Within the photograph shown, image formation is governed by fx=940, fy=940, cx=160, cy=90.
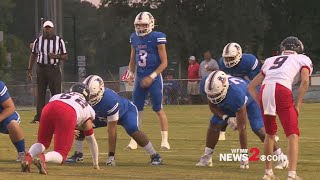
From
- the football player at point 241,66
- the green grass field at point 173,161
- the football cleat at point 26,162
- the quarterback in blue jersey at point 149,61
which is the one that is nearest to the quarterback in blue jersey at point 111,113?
the green grass field at point 173,161

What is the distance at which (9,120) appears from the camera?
35.5 feet

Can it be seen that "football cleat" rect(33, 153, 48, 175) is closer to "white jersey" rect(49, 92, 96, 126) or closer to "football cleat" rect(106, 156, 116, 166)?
"white jersey" rect(49, 92, 96, 126)

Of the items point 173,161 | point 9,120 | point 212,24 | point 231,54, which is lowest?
point 173,161

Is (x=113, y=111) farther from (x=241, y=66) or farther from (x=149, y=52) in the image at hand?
(x=149, y=52)

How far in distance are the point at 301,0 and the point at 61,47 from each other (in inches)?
1261

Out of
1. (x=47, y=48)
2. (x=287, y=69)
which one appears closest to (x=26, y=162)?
(x=287, y=69)

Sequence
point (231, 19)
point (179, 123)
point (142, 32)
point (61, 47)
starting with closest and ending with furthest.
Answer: point (142, 32), point (61, 47), point (179, 123), point (231, 19)

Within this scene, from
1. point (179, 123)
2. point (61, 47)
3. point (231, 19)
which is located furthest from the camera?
point (231, 19)

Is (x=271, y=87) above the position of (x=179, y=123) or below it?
above

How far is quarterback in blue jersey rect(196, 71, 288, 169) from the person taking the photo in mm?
10445

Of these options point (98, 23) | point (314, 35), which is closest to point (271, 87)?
point (314, 35)

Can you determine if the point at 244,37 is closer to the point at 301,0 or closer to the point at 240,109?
the point at 301,0

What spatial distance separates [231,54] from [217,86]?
50.5 inches

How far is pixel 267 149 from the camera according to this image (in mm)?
9430
